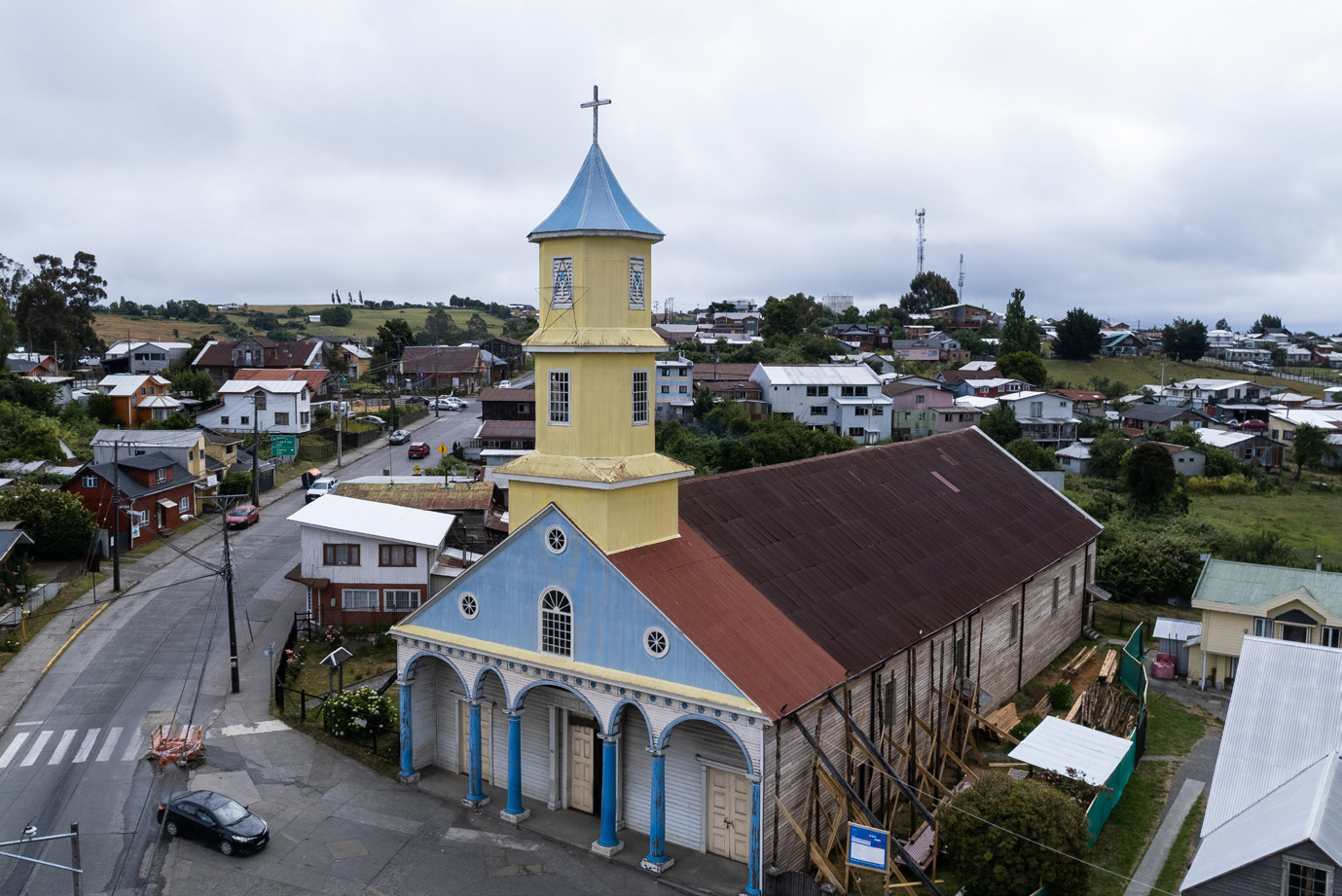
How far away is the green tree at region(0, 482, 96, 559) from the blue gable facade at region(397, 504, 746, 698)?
32.2m

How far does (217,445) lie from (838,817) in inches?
2396

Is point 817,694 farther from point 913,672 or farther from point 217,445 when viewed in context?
point 217,445

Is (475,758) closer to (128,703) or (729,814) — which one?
(729,814)

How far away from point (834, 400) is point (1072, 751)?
6986 centimetres

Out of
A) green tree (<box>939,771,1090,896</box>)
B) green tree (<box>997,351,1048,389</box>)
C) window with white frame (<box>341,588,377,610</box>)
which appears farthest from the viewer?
green tree (<box>997,351,1048,389</box>)

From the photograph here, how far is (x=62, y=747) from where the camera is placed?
95.9 ft

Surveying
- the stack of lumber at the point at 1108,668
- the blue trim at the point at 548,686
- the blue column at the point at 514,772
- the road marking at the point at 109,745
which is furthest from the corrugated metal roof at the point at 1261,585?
the road marking at the point at 109,745

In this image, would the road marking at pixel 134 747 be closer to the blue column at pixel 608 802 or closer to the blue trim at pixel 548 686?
the blue trim at pixel 548 686

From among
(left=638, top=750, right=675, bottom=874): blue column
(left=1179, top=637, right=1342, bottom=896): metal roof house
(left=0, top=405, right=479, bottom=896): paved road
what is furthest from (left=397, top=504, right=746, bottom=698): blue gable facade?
(left=1179, top=637, right=1342, bottom=896): metal roof house

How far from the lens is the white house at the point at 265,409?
275ft

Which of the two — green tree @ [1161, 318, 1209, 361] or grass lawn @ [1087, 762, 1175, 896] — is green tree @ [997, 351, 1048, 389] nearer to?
green tree @ [1161, 318, 1209, 361]

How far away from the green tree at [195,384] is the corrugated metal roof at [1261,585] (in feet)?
280

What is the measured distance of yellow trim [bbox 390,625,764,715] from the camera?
68.2ft

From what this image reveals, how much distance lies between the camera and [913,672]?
26.8 meters
